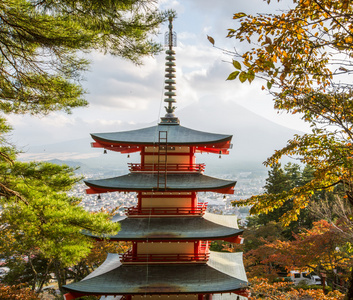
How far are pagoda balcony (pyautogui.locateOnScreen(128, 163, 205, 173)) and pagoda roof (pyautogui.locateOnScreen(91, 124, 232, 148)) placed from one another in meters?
0.91

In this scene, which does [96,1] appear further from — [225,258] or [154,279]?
[225,258]

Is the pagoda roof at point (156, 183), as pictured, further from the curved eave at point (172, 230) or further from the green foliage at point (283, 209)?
the green foliage at point (283, 209)

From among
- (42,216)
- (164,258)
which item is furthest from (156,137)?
(42,216)

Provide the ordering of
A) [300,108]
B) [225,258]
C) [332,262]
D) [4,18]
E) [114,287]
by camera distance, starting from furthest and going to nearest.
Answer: [332,262] → [225,258] → [114,287] → [4,18] → [300,108]

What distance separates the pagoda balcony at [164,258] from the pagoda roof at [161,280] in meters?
0.14

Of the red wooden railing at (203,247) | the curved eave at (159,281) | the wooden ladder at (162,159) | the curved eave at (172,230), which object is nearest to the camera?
the curved eave at (159,281)

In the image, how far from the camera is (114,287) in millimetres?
8516

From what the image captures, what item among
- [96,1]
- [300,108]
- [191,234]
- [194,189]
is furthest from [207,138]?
[96,1]

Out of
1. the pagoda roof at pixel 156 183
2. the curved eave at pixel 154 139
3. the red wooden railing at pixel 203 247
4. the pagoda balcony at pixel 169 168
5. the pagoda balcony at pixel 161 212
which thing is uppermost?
the curved eave at pixel 154 139

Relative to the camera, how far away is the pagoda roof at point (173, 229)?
8.98 m

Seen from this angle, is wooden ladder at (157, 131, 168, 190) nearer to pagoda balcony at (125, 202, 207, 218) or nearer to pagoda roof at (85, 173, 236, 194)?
pagoda roof at (85, 173, 236, 194)

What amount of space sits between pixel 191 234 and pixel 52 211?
4.66 metres

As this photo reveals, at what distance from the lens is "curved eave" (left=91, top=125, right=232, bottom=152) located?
380 inches

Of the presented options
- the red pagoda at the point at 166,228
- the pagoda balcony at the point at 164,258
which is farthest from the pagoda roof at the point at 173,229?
the pagoda balcony at the point at 164,258
